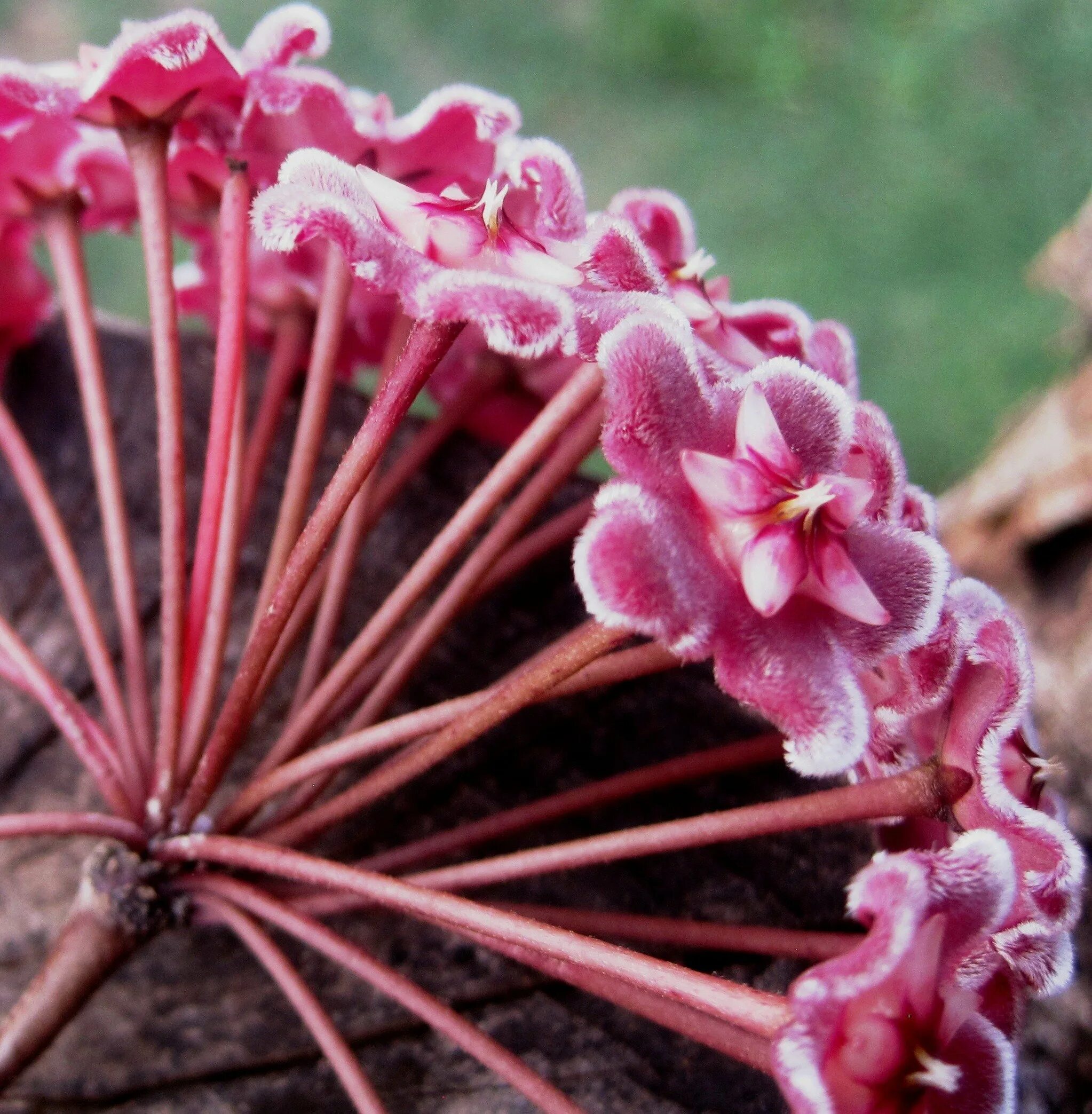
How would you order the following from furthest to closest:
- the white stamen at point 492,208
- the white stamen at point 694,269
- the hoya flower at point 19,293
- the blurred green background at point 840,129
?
1. the blurred green background at point 840,129
2. the hoya flower at point 19,293
3. the white stamen at point 694,269
4. the white stamen at point 492,208

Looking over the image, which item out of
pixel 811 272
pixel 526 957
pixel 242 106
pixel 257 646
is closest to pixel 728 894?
pixel 526 957

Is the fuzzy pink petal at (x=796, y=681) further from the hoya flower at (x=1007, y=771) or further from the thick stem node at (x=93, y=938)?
the thick stem node at (x=93, y=938)

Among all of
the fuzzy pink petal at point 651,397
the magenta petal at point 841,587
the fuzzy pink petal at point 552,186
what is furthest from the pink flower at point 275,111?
the magenta petal at point 841,587

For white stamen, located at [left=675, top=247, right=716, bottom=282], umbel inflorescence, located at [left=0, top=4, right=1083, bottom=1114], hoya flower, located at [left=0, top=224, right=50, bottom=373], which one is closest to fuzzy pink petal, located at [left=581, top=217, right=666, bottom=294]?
umbel inflorescence, located at [left=0, top=4, right=1083, bottom=1114]

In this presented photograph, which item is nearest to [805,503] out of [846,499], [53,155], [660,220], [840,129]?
[846,499]

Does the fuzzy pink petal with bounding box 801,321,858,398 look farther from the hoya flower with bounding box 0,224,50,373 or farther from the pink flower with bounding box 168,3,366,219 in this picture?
the hoya flower with bounding box 0,224,50,373

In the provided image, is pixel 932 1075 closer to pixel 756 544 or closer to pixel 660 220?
pixel 756 544

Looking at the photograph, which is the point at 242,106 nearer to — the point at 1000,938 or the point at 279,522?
the point at 279,522
